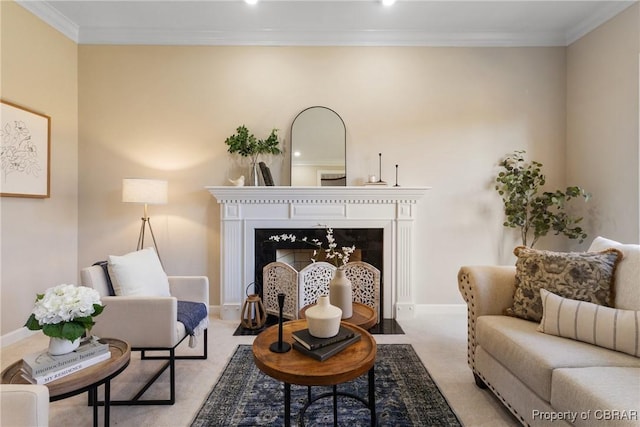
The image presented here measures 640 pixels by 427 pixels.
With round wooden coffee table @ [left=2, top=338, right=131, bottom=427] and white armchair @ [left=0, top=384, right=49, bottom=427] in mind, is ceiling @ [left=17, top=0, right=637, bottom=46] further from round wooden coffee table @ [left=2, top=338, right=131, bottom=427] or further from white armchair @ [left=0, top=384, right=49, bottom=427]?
white armchair @ [left=0, top=384, right=49, bottom=427]

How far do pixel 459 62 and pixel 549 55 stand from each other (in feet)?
3.35

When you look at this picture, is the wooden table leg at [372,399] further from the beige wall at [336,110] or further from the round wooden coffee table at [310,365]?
the beige wall at [336,110]

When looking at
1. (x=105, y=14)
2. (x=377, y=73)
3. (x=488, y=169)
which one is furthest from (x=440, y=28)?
(x=105, y=14)

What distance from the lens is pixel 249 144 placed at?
3.20 meters

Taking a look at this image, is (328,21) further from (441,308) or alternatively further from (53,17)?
(441,308)

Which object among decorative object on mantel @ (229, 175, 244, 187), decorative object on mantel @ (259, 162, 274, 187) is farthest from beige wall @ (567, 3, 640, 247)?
decorative object on mantel @ (229, 175, 244, 187)

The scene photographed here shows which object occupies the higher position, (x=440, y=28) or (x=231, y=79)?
(x=440, y=28)

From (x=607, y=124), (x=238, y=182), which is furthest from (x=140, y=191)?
(x=607, y=124)

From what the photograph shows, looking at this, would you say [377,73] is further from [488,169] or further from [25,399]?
[25,399]

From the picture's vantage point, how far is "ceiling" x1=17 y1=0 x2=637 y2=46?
2.86 metres

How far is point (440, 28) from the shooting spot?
10.6 feet

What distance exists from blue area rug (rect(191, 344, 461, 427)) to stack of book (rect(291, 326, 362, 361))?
57cm

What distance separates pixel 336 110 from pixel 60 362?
3032mm

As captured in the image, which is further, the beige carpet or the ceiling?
the ceiling
